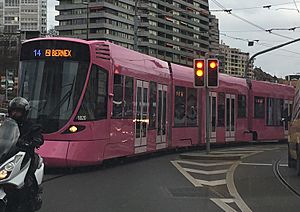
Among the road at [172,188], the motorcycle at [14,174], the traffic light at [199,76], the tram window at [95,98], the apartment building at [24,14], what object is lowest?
the road at [172,188]

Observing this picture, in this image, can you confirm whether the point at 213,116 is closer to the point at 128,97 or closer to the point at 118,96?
the point at 128,97

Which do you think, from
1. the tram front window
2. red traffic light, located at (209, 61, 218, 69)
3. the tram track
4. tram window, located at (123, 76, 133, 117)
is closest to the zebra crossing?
the tram track

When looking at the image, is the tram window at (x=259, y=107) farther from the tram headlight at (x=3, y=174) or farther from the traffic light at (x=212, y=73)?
the tram headlight at (x=3, y=174)

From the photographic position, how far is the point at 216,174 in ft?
45.5

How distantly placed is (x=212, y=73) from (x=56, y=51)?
248 inches

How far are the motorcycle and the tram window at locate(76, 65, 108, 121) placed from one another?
6944 mm

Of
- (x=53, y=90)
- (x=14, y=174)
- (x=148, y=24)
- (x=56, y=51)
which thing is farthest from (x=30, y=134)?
(x=148, y=24)

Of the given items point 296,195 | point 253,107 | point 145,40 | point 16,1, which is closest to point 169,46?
point 145,40

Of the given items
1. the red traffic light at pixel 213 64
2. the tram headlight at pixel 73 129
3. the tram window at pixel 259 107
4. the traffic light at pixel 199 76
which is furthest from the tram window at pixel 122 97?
the tram window at pixel 259 107

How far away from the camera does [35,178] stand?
7.11m

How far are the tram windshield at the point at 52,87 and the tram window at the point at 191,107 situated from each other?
871 cm

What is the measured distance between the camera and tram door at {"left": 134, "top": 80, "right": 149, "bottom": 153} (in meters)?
17.0

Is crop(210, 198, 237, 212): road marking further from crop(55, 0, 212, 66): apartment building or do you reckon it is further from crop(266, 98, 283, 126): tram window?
crop(55, 0, 212, 66): apartment building

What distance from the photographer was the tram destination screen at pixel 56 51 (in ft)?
46.2
